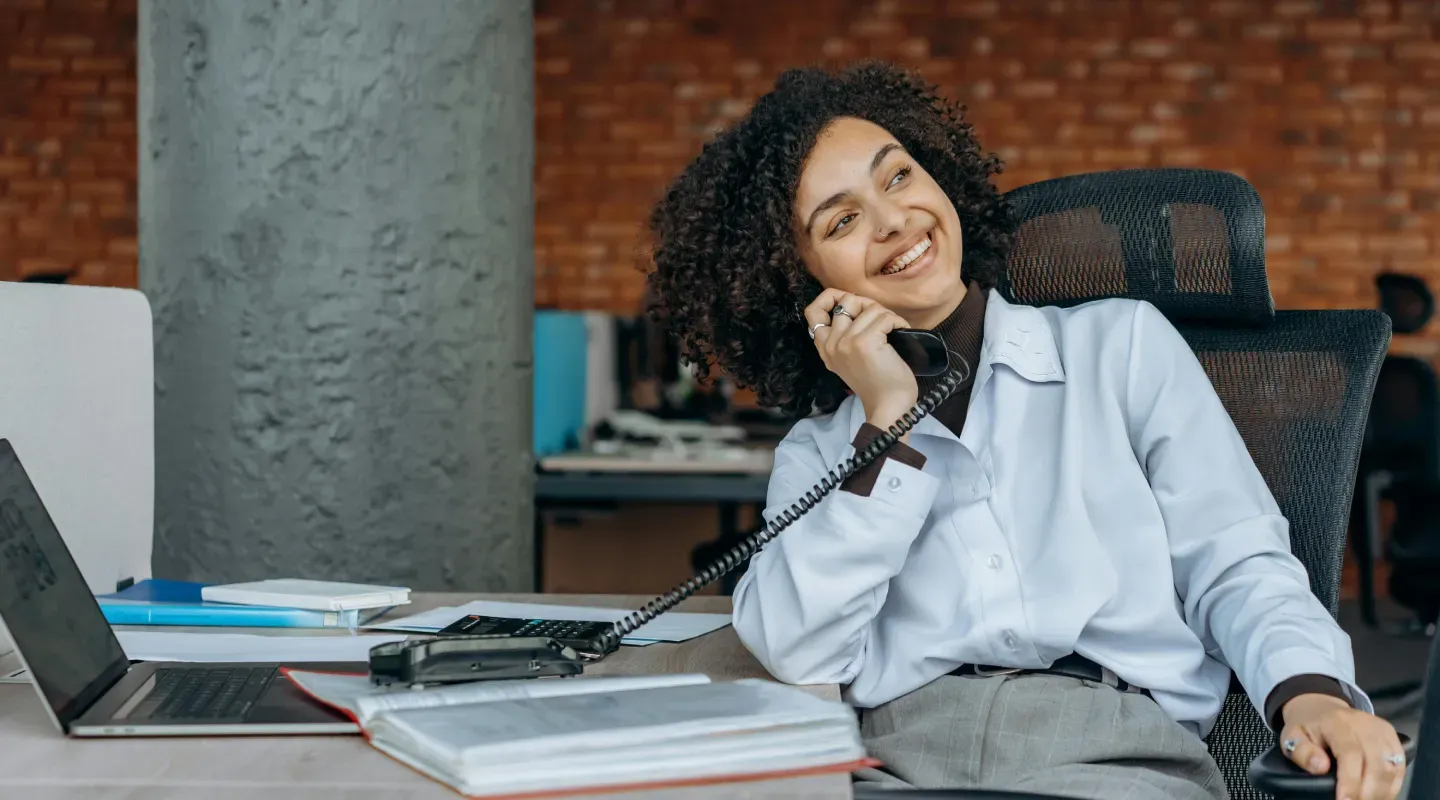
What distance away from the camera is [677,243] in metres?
1.82

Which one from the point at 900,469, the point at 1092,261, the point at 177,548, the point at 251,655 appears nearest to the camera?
the point at 251,655

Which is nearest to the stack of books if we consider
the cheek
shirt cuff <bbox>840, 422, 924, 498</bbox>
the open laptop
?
the open laptop

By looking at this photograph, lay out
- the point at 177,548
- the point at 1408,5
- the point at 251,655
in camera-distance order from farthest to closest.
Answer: the point at 1408,5, the point at 177,548, the point at 251,655

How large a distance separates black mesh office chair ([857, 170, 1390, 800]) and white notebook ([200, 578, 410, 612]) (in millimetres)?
840

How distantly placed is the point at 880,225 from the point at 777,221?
15cm

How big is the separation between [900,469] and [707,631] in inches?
11.2

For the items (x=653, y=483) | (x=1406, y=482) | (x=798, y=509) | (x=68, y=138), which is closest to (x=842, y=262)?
(x=798, y=509)

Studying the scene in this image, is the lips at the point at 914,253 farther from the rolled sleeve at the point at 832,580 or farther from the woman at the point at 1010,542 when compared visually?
the rolled sleeve at the point at 832,580

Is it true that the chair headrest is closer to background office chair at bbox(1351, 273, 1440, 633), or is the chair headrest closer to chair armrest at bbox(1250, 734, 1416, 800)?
chair armrest at bbox(1250, 734, 1416, 800)

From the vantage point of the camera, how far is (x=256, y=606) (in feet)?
4.83

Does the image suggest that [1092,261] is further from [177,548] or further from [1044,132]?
[1044,132]

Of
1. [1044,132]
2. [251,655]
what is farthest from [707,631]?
[1044,132]

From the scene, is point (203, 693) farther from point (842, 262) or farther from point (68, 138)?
point (68, 138)

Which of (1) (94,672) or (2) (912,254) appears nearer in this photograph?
(1) (94,672)
